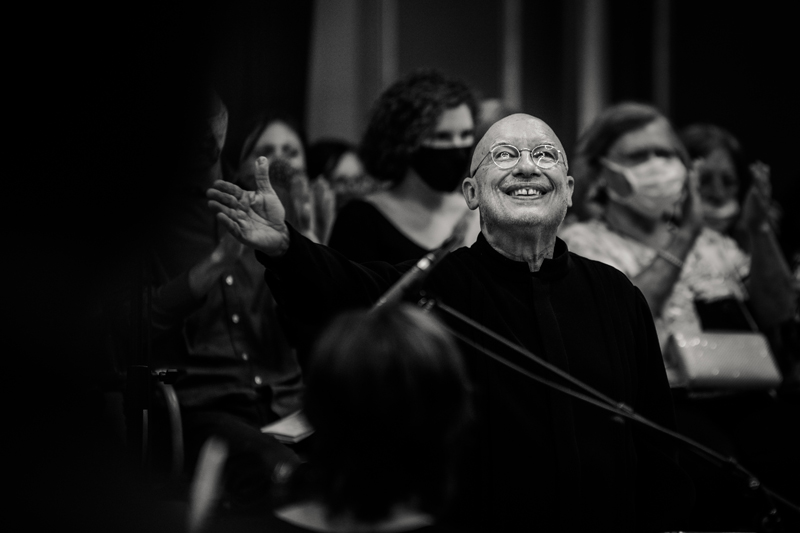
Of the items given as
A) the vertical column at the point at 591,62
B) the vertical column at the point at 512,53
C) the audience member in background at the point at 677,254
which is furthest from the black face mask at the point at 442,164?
the vertical column at the point at 591,62

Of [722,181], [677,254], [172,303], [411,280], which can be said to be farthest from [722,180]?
[411,280]

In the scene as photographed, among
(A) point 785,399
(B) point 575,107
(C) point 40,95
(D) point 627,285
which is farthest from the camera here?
(B) point 575,107

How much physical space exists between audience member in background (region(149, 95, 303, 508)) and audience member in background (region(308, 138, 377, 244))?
4.99ft

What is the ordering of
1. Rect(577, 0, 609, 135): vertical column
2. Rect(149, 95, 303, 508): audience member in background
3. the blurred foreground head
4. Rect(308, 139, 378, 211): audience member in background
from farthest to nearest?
Rect(577, 0, 609, 135): vertical column, Rect(308, 139, 378, 211): audience member in background, Rect(149, 95, 303, 508): audience member in background, the blurred foreground head

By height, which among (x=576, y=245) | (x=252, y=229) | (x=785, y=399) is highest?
(x=252, y=229)

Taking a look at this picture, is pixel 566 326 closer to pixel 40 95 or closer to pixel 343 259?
pixel 343 259

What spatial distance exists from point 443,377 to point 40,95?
76cm

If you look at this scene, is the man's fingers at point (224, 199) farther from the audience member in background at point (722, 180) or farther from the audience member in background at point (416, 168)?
the audience member in background at point (722, 180)

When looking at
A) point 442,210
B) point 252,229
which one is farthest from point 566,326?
point 442,210

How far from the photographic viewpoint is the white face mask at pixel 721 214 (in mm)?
5062

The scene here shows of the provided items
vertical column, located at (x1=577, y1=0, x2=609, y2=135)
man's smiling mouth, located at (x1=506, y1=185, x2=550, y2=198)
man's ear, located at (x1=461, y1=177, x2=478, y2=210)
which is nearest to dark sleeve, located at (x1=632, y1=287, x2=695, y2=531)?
man's smiling mouth, located at (x1=506, y1=185, x2=550, y2=198)

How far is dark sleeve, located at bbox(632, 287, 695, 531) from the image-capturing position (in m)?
2.73

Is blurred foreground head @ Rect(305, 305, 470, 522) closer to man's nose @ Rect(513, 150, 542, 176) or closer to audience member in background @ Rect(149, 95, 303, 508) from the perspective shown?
man's nose @ Rect(513, 150, 542, 176)

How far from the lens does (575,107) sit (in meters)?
7.30
